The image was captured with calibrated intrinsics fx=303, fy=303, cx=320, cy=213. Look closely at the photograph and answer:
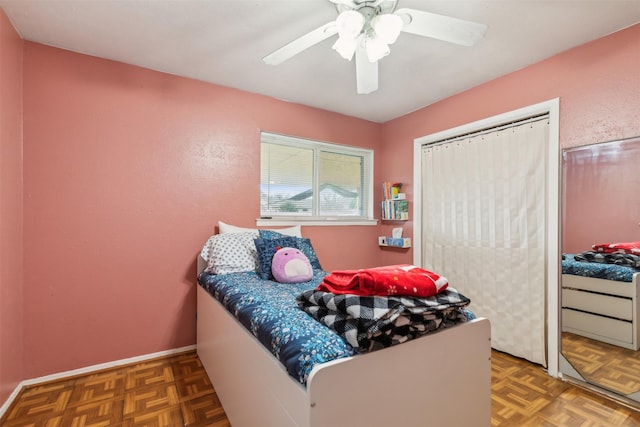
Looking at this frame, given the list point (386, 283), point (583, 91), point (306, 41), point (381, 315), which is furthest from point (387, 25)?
point (583, 91)

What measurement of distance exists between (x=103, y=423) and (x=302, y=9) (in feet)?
8.39

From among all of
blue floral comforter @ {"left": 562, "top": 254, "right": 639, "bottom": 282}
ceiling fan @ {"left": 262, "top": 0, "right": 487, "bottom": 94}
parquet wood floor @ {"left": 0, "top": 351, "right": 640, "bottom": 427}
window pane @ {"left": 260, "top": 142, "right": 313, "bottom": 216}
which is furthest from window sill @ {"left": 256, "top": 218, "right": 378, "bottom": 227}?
blue floral comforter @ {"left": 562, "top": 254, "right": 639, "bottom": 282}

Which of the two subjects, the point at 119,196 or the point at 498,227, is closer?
the point at 119,196

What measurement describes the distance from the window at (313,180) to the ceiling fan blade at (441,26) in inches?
72.2

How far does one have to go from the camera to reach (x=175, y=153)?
251cm

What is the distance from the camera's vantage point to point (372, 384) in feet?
3.41

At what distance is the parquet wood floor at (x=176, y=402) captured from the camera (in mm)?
1685

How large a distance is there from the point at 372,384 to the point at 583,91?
2.37m

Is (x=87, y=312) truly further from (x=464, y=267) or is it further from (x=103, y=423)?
(x=464, y=267)

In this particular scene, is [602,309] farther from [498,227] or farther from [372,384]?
[372,384]

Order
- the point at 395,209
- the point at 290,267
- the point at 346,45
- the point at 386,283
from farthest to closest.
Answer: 1. the point at 395,209
2. the point at 290,267
3. the point at 346,45
4. the point at 386,283

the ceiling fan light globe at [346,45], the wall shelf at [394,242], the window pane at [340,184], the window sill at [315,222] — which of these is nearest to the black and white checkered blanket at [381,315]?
the ceiling fan light globe at [346,45]

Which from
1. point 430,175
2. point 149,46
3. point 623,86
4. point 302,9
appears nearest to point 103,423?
point 149,46

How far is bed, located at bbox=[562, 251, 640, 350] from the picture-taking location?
193 cm
